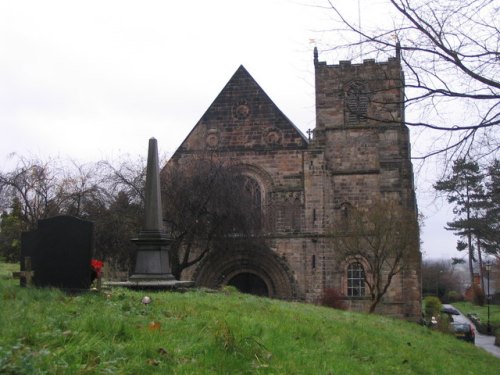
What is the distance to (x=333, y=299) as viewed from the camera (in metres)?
25.5

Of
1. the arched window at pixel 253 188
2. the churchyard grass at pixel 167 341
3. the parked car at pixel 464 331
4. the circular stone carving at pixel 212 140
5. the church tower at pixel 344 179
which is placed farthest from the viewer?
the circular stone carving at pixel 212 140

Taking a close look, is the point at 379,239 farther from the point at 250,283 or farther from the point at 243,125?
the point at 243,125

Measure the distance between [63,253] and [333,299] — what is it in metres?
17.6

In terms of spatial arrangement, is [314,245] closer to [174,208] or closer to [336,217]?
[336,217]

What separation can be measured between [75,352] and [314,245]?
2264cm

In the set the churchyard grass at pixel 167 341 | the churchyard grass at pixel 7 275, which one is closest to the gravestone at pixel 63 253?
the churchyard grass at pixel 167 341

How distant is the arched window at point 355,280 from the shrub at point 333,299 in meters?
0.71

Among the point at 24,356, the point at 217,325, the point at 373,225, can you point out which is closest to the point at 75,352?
the point at 24,356

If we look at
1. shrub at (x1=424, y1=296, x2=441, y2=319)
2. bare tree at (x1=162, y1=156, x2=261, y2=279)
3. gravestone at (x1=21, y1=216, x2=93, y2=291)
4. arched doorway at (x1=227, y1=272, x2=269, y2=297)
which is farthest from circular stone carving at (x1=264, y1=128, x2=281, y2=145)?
gravestone at (x1=21, y1=216, x2=93, y2=291)

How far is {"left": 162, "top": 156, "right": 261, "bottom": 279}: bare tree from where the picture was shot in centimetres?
2430

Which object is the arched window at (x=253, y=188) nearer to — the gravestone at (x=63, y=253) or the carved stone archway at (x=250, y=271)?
the carved stone archway at (x=250, y=271)

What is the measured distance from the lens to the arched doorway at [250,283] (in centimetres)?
2841

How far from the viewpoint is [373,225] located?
82.3ft

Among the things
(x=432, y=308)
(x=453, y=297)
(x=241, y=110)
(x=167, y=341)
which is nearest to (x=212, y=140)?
(x=241, y=110)
